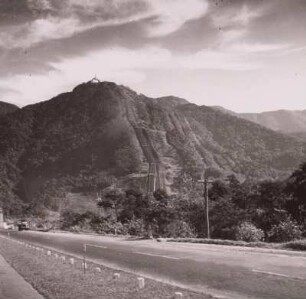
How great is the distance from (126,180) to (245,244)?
114 m

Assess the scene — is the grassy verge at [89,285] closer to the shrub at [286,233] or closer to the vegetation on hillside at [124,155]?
the shrub at [286,233]

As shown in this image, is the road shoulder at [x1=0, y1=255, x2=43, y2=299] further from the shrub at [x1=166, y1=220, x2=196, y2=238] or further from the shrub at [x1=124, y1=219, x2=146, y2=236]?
the shrub at [x1=124, y1=219, x2=146, y2=236]

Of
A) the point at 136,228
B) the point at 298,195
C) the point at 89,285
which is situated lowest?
the point at 89,285

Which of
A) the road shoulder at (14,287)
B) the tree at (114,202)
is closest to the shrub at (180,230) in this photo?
the road shoulder at (14,287)

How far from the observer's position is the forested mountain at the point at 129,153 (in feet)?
471

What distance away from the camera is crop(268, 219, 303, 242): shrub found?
24594mm

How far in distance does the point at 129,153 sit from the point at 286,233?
128m

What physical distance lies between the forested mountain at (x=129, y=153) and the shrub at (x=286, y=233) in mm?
103160

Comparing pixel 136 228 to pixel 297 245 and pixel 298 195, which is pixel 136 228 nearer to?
pixel 298 195

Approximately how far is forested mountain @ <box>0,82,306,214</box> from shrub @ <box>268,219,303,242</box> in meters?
103

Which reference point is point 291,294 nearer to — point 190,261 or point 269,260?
point 269,260

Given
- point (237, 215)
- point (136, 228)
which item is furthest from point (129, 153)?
point (237, 215)

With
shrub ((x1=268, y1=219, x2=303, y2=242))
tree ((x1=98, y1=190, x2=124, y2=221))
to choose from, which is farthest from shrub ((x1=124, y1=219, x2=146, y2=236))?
tree ((x1=98, y1=190, x2=124, y2=221))

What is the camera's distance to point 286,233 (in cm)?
2548
